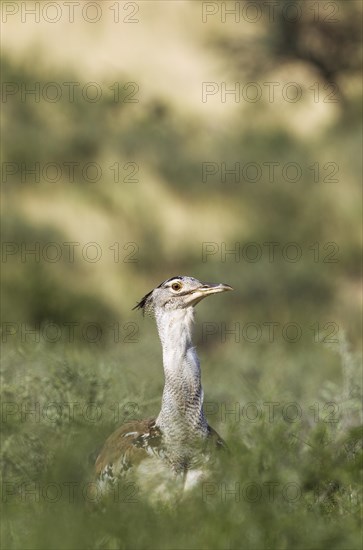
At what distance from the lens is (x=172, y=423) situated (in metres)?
3.98

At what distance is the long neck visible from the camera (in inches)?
157

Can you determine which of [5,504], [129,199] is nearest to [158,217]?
[129,199]

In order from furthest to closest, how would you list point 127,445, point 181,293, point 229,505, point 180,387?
point 181,293, point 180,387, point 127,445, point 229,505

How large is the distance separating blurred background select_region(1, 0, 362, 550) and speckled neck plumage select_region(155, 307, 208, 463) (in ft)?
6.89

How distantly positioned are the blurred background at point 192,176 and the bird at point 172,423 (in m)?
2.05

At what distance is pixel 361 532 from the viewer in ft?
8.94

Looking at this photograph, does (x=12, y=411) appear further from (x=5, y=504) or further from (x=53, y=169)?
(x=53, y=169)

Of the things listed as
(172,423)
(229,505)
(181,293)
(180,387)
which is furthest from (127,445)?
(229,505)

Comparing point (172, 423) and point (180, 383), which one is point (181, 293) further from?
point (172, 423)

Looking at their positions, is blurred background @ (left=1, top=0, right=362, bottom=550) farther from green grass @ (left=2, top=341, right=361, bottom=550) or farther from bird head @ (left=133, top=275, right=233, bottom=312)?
green grass @ (left=2, top=341, right=361, bottom=550)

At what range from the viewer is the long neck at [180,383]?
3.98 meters

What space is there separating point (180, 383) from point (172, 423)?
0.53 ft

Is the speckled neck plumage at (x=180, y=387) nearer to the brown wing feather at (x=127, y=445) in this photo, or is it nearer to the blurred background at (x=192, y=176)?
the brown wing feather at (x=127, y=445)

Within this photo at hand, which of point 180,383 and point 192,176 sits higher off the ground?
point 192,176
